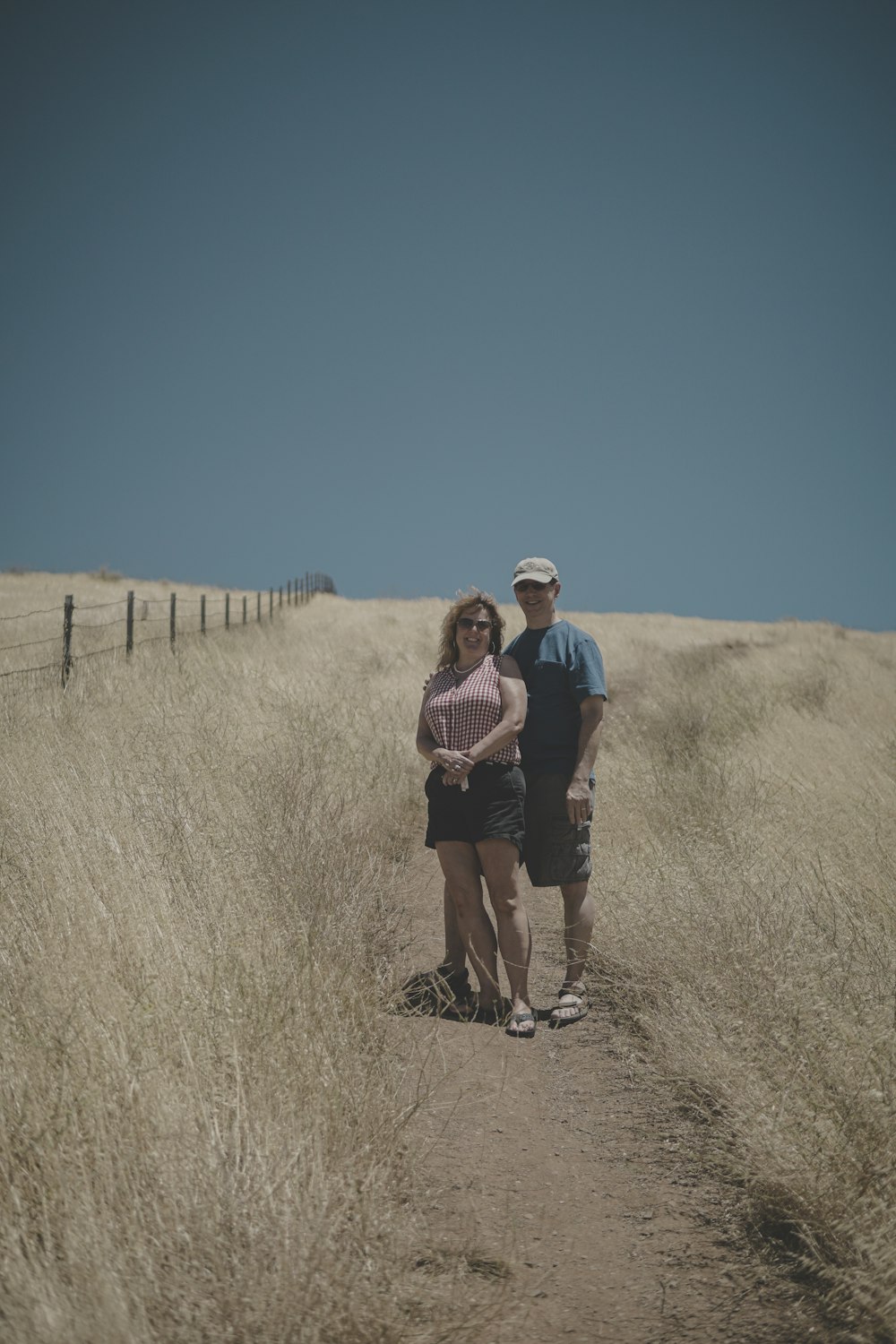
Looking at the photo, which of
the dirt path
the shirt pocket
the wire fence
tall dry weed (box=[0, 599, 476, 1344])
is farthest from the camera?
the wire fence

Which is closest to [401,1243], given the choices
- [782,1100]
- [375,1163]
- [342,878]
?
[375,1163]

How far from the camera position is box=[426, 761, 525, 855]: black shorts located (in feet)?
14.2

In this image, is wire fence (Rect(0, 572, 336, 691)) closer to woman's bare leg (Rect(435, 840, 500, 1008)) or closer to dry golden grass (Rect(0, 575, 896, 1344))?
dry golden grass (Rect(0, 575, 896, 1344))

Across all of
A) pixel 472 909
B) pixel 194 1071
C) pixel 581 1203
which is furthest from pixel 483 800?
pixel 194 1071

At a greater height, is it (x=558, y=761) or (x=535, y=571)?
(x=535, y=571)

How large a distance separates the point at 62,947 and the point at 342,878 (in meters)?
1.74

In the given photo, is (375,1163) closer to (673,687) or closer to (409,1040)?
(409,1040)

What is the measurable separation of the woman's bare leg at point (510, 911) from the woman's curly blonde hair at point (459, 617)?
0.95 meters

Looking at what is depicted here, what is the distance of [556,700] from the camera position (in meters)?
4.57

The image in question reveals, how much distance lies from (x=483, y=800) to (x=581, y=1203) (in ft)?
5.76

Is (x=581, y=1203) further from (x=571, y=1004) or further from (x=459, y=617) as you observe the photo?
(x=459, y=617)

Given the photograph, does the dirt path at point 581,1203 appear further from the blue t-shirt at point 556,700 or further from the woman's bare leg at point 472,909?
the blue t-shirt at point 556,700

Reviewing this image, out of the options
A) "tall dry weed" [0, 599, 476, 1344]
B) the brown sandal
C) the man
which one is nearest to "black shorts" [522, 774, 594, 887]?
the man

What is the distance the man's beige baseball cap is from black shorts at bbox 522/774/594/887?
0.97m
